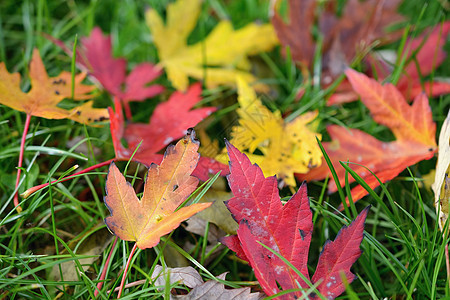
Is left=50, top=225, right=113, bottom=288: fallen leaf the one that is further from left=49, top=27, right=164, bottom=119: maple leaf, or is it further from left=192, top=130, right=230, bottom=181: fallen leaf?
left=49, top=27, right=164, bottom=119: maple leaf

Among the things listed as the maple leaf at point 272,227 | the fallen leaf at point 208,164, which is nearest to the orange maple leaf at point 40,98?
the fallen leaf at point 208,164

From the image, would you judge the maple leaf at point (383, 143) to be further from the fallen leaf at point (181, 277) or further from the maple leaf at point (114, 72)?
the maple leaf at point (114, 72)

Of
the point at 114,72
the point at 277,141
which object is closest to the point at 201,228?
the point at 277,141

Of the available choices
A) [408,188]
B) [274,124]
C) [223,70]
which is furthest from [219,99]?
[408,188]

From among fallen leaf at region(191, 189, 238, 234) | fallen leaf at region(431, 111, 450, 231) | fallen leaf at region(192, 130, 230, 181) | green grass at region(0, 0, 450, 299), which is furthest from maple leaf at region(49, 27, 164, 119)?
fallen leaf at region(431, 111, 450, 231)

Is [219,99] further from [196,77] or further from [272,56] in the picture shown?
[272,56]

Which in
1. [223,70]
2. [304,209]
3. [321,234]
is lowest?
[321,234]

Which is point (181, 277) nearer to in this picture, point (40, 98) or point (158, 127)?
point (158, 127)
